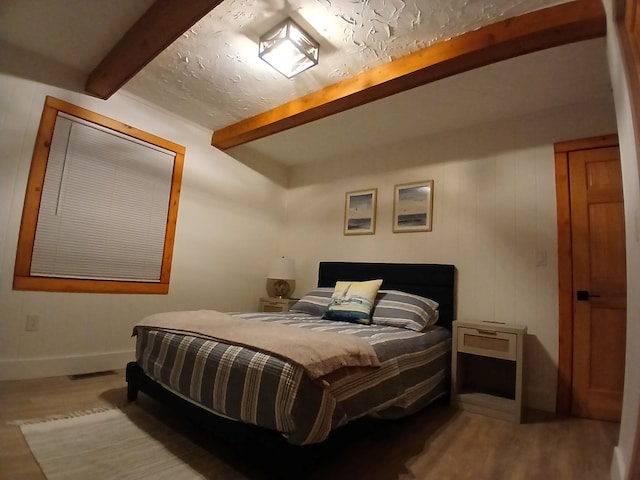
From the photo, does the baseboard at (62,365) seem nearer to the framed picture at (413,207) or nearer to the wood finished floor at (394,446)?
the wood finished floor at (394,446)

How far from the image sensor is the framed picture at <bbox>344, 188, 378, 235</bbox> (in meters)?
3.71

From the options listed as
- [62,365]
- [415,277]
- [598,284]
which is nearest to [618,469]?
[598,284]

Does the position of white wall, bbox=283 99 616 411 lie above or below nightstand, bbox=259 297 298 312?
above

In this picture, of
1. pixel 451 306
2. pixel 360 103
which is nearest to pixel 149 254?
pixel 360 103

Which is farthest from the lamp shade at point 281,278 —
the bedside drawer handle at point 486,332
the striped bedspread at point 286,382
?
the bedside drawer handle at point 486,332

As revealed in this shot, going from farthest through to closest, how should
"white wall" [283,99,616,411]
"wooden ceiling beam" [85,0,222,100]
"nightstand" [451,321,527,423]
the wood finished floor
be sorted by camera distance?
"white wall" [283,99,616,411]
"nightstand" [451,321,527,423]
"wooden ceiling beam" [85,0,222,100]
the wood finished floor

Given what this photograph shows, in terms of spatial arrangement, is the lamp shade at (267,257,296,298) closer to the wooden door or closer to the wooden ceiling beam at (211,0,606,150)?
the wooden ceiling beam at (211,0,606,150)

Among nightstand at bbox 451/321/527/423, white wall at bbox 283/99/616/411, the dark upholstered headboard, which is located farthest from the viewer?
the dark upholstered headboard

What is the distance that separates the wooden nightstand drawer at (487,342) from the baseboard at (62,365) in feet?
9.63

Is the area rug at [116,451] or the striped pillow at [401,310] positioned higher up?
the striped pillow at [401,310]

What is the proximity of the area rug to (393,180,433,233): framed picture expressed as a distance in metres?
2.63

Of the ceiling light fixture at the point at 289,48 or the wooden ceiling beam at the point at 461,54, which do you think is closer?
the wooden ceiling beam at the point at 461,54

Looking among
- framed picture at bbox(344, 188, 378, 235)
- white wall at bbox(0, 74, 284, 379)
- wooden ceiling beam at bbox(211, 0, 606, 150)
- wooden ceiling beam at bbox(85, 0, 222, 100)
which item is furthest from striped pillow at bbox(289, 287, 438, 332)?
wooden ceiling beam at bbox(85, 0, 222, 100)

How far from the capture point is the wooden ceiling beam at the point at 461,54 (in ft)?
5.85
